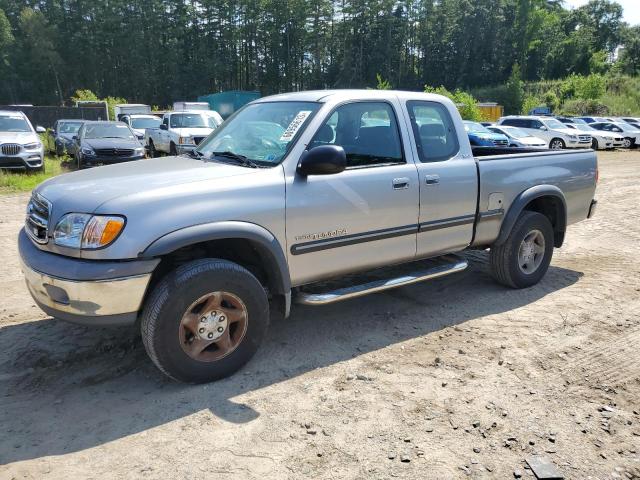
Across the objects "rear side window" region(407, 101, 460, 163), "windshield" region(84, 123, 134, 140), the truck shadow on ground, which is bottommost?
the truck shadow on ground

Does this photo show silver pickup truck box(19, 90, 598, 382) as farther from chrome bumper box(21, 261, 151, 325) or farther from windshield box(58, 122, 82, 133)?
windshield box(58, 122, 82, 133)

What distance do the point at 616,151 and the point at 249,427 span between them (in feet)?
92.7

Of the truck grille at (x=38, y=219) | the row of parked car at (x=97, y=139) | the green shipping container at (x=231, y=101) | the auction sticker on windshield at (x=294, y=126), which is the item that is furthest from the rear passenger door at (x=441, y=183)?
the green shipping container at (x=231, y=101)

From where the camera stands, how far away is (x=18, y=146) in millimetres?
12766

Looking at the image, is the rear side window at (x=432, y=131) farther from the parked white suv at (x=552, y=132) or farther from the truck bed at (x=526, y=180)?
the parked white suv at (x=552, y=132)

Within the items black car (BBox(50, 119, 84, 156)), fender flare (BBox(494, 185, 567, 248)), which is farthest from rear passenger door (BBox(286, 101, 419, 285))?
black car (BBox(50, 119, 84, 156))

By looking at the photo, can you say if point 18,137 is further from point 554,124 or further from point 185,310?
point 554,124

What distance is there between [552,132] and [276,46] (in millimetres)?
69669

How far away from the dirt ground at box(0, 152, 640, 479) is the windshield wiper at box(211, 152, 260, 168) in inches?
57.4

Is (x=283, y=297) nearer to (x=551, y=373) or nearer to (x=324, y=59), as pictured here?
(x=551, y=373)

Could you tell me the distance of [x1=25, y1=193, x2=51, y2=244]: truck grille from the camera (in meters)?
3.44

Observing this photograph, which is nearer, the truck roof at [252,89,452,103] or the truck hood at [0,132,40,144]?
the truck roof at [252,89,452,103]

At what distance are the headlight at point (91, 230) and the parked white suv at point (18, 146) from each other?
11.3 meters

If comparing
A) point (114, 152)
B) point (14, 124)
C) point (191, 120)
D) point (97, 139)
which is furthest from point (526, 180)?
point (191, 120)
